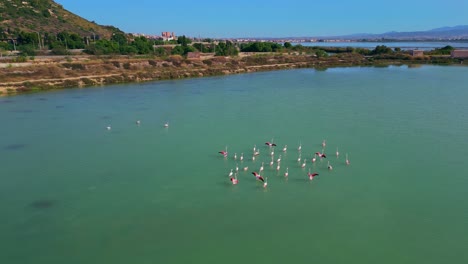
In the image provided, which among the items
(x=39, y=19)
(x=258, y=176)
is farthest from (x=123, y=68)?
(x=39, y=19)

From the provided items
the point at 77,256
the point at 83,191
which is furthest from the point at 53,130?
the point at 77,256

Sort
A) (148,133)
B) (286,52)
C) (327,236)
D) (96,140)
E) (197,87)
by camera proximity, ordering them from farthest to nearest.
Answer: (286,52) < (197,87) < (148,133) < (96,140) < (327,236)

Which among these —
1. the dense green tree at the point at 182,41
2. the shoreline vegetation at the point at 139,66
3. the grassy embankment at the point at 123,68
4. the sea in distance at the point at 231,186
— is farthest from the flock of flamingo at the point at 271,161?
the dense green tree at the point at 182,41

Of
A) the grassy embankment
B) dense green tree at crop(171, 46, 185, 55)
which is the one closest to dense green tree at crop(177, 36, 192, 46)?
dense green tree at crop(171, 46, 185, 55)

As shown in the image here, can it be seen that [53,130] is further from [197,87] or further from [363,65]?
[363,65]

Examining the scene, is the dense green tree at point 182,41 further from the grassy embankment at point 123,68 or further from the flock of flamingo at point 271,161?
the flock of flamingo at point 271,161

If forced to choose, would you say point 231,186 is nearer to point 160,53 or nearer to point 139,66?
point 139,66
